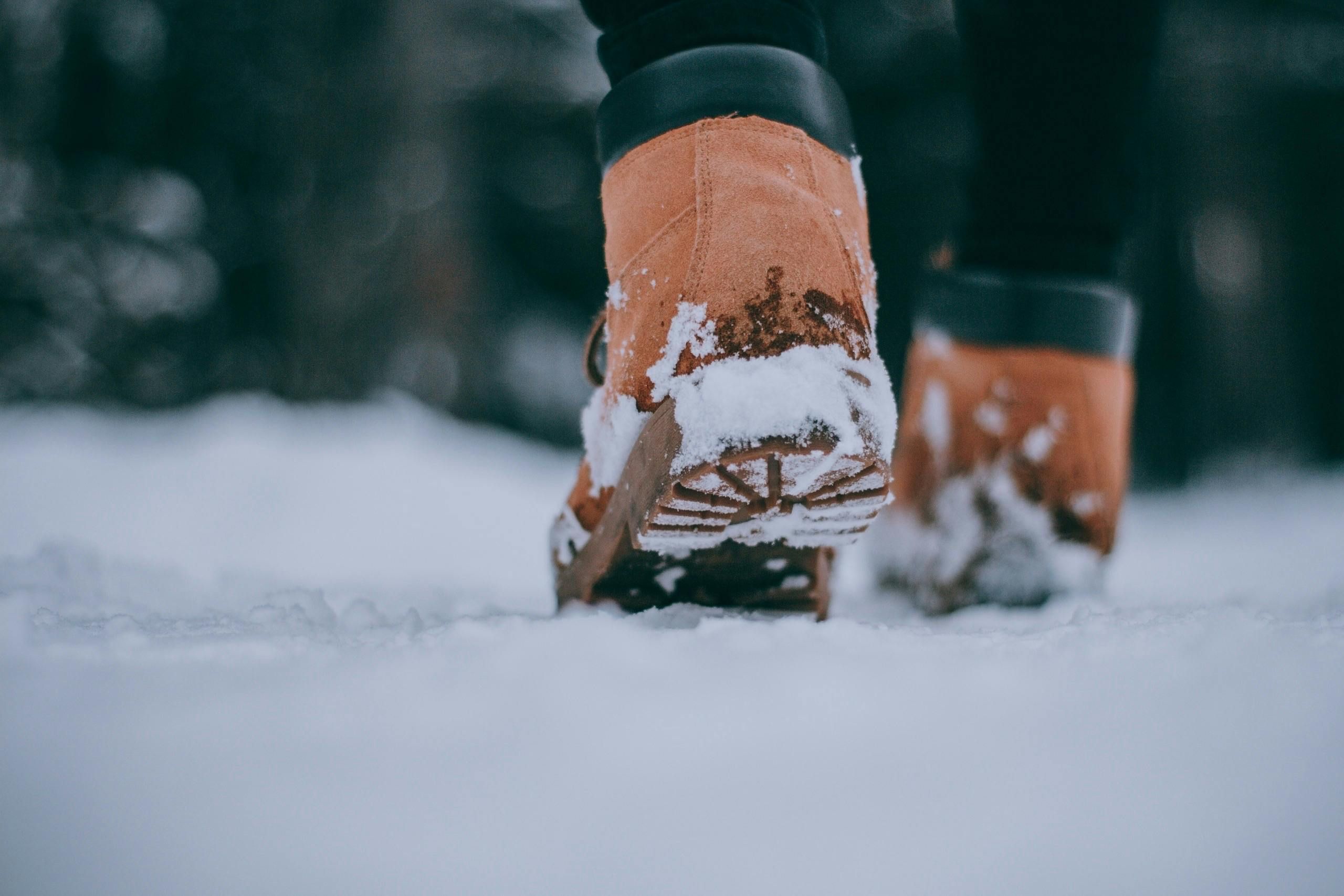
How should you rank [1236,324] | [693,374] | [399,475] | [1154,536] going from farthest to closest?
[1236,324] → [1154,536] → [399,475] → [693,374]

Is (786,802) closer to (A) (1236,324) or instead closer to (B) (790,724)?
(B) (790,724)

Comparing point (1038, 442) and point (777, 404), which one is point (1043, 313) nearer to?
point (1038, 442)

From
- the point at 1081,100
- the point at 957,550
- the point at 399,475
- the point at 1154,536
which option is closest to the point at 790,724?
the point at 957,550

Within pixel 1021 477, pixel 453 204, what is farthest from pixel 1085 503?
pixel 453 204

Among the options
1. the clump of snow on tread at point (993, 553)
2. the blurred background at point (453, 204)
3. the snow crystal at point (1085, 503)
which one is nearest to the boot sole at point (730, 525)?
the clump of snow on tread at point (993, 553)

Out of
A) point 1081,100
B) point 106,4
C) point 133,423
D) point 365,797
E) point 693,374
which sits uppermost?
point 106,4

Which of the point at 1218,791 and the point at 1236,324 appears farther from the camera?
the point at 1236,324

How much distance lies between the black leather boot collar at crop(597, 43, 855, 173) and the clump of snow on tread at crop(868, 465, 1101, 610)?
453mm

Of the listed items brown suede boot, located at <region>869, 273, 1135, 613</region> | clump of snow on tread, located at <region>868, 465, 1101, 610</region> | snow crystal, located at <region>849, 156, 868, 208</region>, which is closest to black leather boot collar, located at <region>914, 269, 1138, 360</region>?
brown suede boot, located at <region>869, 273, 1135, 613</region>

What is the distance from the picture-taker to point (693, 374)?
1.86 ft

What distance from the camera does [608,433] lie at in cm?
69

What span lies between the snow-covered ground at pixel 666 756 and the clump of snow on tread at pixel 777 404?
136 millimetres

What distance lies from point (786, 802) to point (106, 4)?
358 centimetres

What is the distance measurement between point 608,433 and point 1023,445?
509mm
